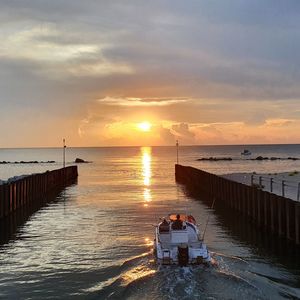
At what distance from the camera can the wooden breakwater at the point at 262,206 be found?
24.8m

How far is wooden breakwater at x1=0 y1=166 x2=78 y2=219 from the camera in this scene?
35250mm

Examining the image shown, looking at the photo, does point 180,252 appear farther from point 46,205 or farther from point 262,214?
point 46,205

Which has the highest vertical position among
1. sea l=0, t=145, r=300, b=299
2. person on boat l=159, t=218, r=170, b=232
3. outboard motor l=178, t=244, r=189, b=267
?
person on boat l=159, t=218, r=170, b=232

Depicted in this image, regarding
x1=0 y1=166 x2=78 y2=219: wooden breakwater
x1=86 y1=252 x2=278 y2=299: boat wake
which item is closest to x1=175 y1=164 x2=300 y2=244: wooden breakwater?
x1=86 y1=252 x2=278 y2=299: boat wake

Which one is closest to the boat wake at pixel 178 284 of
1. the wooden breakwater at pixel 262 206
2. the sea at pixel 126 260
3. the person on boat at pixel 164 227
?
the sea at pixel 126 260

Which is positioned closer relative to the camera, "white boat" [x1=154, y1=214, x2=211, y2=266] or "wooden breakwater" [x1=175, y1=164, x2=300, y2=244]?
"white boat" [x1=154, y1=214, x2=211, y2=266]

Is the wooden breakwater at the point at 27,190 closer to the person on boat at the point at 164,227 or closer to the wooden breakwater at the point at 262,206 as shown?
the person on boat at the point at 164,227

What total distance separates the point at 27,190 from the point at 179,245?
92.3 feet

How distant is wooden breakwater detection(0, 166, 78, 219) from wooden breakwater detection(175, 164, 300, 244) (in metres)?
17.3

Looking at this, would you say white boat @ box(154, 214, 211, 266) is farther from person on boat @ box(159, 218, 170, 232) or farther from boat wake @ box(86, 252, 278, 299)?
boat wake @ box(86, 252, 278, 299)

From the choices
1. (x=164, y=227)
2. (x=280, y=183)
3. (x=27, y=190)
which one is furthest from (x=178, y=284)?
(x=280, y=183)

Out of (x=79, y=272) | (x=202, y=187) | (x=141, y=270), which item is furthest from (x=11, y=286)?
(x=202, y=187)

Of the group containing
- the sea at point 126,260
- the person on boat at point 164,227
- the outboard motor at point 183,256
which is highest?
the person on boat at point 164,227

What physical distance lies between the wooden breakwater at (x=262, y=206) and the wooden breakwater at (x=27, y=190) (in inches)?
683
